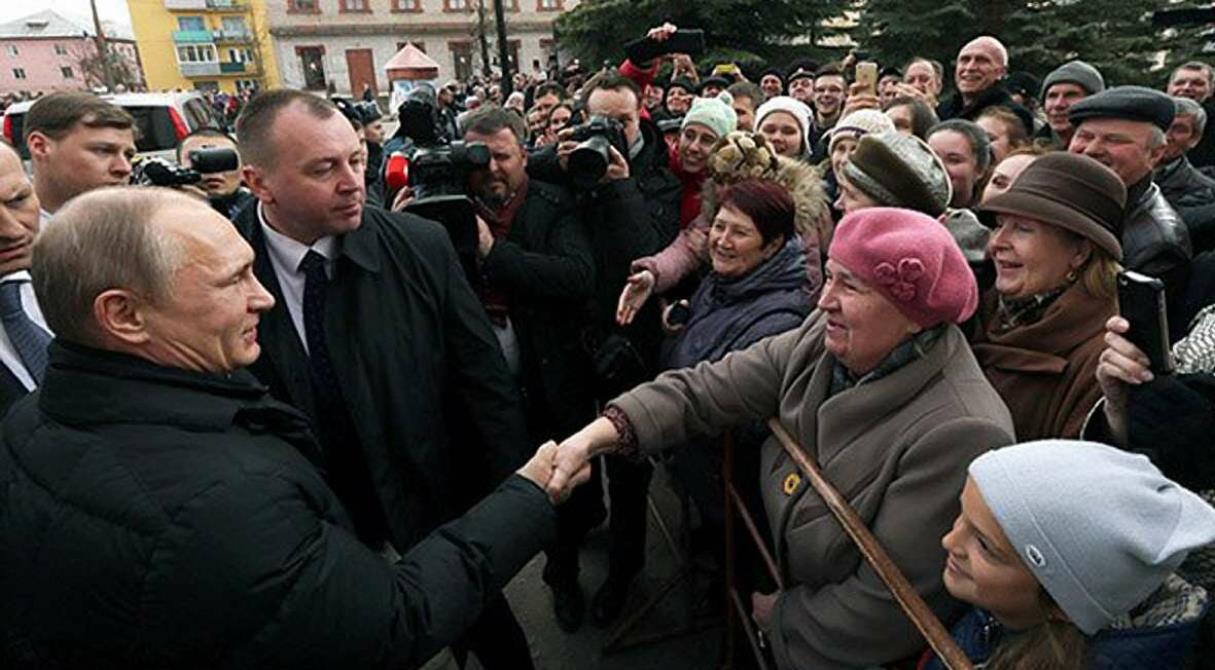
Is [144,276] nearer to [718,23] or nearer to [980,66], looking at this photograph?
[980,66]

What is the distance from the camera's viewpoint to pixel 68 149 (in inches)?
123

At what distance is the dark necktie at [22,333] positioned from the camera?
201 cm

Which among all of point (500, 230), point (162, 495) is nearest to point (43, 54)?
point (500, 230)

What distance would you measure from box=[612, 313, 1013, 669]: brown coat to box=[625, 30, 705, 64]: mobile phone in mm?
2543

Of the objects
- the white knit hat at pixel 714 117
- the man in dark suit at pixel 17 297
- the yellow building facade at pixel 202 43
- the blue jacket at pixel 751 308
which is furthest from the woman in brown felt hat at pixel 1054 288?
the yellow building facade at pixel 202 43

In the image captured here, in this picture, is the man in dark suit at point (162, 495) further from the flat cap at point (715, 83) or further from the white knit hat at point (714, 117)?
the flat cap at point (715, 83)

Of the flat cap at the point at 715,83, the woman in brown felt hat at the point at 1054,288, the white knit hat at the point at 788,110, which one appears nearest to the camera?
the woman in brown felt hat at the point at 1054,288

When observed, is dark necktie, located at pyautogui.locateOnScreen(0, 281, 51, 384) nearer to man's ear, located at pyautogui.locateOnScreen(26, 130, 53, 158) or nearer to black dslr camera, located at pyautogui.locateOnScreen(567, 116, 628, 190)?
man's ear, located at pyautogui.locateOnScreen(26, 130, 53, 158)

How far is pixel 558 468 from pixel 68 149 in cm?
287

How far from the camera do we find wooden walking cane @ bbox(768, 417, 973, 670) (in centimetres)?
129

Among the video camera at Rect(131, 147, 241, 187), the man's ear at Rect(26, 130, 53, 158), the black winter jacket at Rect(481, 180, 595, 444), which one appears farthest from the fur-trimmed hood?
the man's ear at Rect(26, 130, 53, 158)

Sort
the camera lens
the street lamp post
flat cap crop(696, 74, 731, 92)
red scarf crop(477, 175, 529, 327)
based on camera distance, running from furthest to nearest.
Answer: the street lamp post, flat cap crop(696, 74, 731, 92), red scarf crop(477, 175, 529, 327), the camera lens

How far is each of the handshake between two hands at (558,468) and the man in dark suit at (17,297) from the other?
140 cm

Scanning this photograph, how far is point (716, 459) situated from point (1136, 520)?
5.12ft
